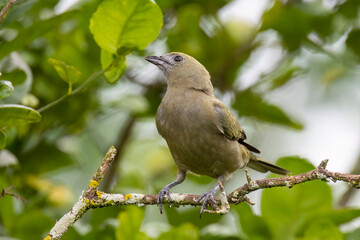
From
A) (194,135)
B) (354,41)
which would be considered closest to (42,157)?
(194,135)

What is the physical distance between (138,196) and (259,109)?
197cm

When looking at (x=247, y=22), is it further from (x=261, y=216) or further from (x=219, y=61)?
(x=261, y=216)

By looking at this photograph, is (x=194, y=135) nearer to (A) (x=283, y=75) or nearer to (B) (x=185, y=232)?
(A) (x=283, y=75)

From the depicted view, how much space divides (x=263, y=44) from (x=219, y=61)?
0.41 m

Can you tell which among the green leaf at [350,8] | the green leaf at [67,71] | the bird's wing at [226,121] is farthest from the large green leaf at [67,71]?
the green leaf at [350,8]

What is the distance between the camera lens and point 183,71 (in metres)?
5.28

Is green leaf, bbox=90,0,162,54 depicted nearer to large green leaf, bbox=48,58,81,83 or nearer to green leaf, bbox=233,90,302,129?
large green leaf, bbox=48,58,81,83

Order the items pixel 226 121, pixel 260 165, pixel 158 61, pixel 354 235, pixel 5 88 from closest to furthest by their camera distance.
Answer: pixel 5 88 → pixel 354 235 → pixel 226 121 → pixel 158 61 → pixel 260 165

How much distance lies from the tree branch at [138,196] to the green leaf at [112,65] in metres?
0.85

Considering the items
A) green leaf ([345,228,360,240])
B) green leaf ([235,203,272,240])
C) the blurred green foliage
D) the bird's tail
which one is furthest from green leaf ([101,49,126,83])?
the bird's tail

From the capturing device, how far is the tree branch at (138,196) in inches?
106

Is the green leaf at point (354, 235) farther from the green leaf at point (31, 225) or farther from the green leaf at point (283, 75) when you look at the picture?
the green leaf at point (31, 225)

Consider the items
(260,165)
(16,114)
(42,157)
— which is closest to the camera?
(16,114)

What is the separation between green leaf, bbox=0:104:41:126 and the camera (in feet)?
10.1
